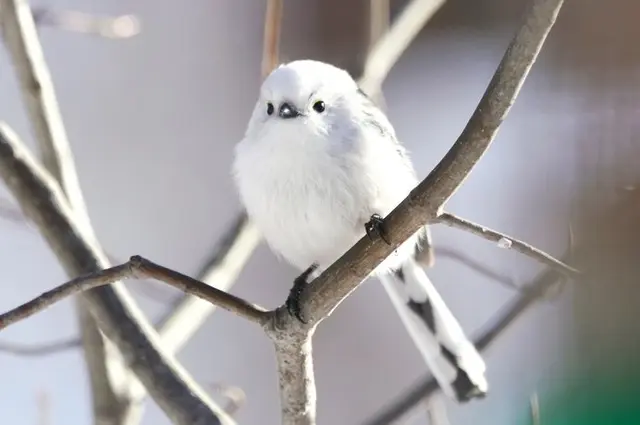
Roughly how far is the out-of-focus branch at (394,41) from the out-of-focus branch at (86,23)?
29 cm

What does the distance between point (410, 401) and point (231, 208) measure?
505 mm

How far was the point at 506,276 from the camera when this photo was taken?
958 millimetres

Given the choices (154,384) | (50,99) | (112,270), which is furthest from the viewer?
(50,99)

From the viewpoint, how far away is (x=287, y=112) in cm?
65

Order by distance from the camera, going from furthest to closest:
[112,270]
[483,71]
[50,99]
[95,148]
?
1. [95,148]
2. [483,71]
3. [50,99]
4. [112,270]

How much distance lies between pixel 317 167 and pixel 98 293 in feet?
0.74

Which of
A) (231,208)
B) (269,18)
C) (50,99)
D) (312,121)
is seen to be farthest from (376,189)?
(231,208)

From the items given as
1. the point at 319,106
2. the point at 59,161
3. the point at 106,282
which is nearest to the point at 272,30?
the point at 319,106

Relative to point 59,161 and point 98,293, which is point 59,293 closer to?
point 98,293

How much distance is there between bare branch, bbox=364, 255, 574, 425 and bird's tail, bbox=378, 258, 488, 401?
0.02 m

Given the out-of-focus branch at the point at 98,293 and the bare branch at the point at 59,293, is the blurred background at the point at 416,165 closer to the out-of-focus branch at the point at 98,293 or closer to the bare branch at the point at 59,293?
the out-of-focus branch at the point at 98,293

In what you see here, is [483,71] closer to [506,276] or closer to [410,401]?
[506,276]

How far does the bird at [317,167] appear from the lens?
631mm

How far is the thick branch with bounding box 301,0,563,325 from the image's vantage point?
1.33ft
